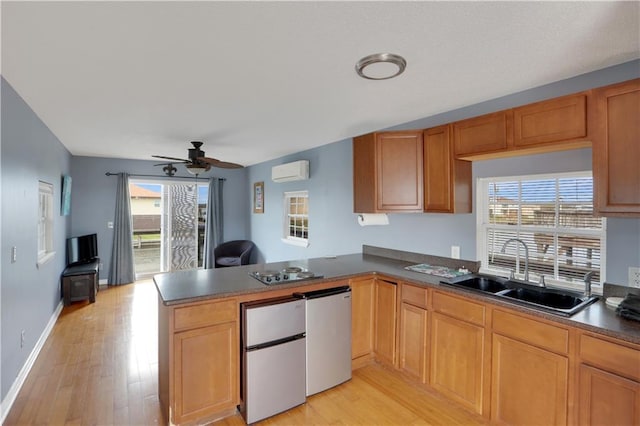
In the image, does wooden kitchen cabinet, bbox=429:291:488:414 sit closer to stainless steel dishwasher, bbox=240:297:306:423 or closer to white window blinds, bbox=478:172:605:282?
white window blinds, bbox=478:172:605:282

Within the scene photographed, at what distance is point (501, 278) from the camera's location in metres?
2.51

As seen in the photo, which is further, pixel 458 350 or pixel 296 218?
pixel 296 218

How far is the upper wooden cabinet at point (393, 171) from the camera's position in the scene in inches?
118

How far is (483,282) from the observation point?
259cm

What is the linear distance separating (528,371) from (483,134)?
65.4 inches

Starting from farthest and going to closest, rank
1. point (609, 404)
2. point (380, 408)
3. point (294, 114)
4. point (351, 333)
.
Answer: point (294, 114), point (351, 333), point (380, 408), point (609, 404)

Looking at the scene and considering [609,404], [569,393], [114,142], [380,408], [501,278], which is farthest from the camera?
[114,142]

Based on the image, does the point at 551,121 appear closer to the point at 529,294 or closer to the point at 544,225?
the point at 544,225

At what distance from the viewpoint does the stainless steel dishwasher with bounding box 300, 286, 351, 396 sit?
2455 mm

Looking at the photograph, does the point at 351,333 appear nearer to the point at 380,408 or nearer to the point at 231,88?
the point at 380,408

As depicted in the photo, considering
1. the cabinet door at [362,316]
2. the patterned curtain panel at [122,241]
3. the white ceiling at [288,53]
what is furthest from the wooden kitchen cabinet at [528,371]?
the patterned curtain panel at [122,241]

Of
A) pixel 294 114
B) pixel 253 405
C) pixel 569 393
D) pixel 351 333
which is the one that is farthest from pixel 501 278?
pixel 294 114

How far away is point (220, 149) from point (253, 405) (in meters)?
3.84

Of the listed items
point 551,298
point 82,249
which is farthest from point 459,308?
point 82,249
